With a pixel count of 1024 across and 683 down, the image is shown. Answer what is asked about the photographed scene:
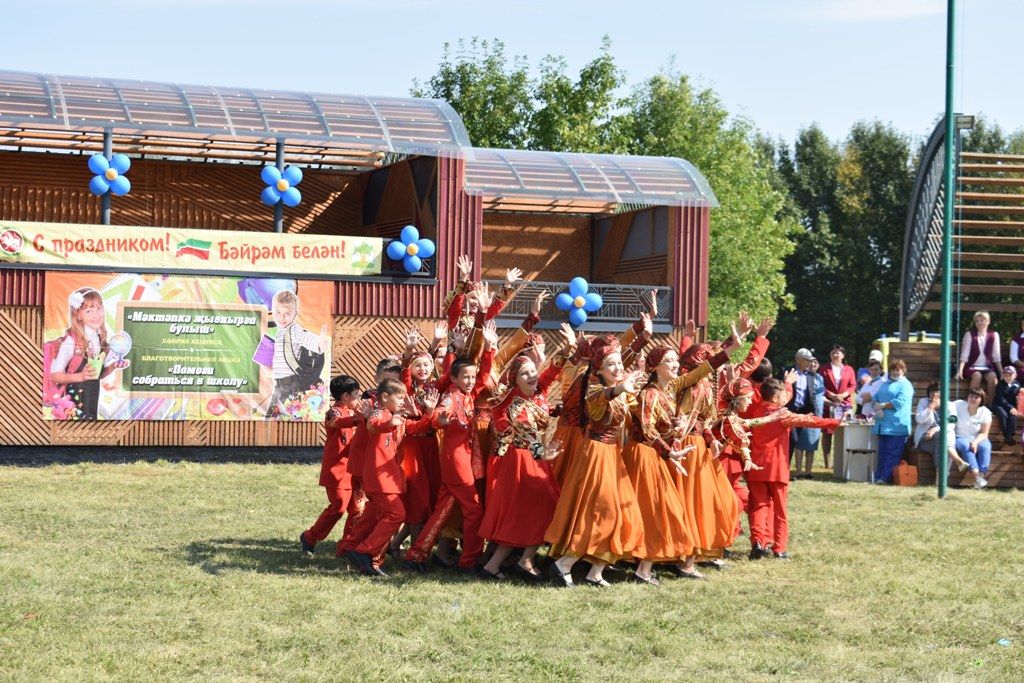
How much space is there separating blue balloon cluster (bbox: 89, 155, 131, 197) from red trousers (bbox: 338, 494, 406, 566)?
444 inches

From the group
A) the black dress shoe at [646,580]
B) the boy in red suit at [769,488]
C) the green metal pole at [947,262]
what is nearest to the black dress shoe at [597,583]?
the black dress shoe at [646,580]

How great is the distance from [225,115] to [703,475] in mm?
12139

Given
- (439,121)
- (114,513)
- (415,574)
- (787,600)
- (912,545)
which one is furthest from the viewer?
(439,121)

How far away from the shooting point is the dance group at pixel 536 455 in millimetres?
9633

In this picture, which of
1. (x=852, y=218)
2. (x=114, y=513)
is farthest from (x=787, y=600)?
(x=852, y=218)

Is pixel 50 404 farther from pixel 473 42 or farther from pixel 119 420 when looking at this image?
pixel 473 42

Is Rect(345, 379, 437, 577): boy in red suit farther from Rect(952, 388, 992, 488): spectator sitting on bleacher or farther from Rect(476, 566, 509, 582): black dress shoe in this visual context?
Rect(952, 388, 992, 488): spectator sitting on bleacher

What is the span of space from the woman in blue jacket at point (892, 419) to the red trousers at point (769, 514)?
7790mm

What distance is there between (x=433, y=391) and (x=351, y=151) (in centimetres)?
1233

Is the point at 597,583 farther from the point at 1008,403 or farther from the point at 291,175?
the point at 291,175

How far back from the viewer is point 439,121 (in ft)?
69.3

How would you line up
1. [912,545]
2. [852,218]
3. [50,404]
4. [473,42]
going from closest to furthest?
1. [912,545]
2. [50,404]
3. [473,42]
4. [852,218]

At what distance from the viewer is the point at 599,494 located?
31.4 feet

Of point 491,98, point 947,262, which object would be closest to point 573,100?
point 491,98
